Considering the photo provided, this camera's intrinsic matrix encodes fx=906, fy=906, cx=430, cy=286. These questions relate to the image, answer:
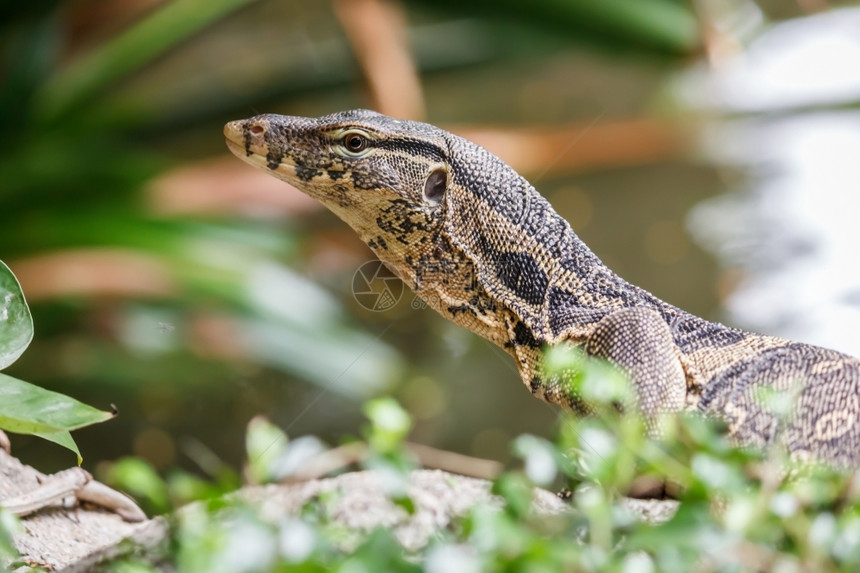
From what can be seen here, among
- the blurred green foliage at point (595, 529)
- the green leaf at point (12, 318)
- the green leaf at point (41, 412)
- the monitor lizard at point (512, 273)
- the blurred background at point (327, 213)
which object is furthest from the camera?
the blurred background at point (327, 213)

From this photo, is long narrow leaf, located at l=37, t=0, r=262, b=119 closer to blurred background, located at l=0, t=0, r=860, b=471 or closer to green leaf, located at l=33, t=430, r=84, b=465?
blurred background, located at l=0, t=0, r=860, b=471

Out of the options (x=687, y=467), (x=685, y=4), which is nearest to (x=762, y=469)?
(x=687, y=467)

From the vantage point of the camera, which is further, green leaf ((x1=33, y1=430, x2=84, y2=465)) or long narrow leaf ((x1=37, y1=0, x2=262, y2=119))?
long narrow leaf ((x1=37, y1=0, x2=262, y2=119))

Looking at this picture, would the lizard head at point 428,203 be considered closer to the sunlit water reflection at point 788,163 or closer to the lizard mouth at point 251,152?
the lizard mouth at point 251,152

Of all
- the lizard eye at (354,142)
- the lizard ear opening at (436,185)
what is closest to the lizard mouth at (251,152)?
the lizard eye at (354,142)

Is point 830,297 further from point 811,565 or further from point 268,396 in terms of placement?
point 811,565

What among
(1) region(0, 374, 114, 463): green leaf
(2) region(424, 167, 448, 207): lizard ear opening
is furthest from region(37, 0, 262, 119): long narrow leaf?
(1) region(0, 374, 114, 463): green leaf
